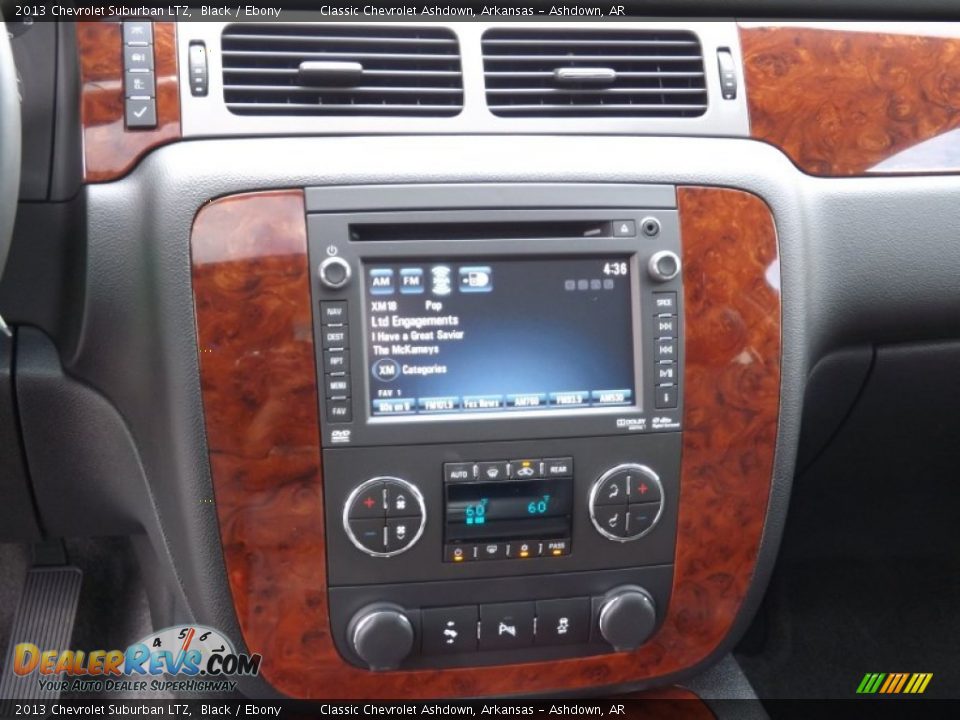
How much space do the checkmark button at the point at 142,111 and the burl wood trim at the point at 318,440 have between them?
138 mm

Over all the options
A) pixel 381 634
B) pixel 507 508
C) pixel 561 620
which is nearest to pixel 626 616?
pixel 561 620

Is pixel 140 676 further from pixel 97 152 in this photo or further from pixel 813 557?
pixel 813 557

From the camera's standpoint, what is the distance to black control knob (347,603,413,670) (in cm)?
123

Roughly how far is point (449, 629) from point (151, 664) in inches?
22.9

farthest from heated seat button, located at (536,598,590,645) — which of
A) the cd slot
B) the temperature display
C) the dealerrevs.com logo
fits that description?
the cd slot

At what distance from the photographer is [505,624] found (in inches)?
50.6

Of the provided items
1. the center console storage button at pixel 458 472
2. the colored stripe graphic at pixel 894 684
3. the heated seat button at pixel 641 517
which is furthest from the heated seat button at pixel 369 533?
the colored stripe graphic at pixel 894 684

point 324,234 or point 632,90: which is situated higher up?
point 632,90

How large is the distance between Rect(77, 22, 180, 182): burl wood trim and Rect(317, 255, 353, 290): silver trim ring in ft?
0.81

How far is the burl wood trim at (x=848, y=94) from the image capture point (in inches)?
52.3

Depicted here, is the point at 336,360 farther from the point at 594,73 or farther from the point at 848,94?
the point at 848,94

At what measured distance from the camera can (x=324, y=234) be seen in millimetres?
1162

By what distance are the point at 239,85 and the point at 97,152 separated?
0.64ft

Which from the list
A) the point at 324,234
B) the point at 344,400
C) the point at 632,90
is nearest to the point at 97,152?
the point at 324,234
